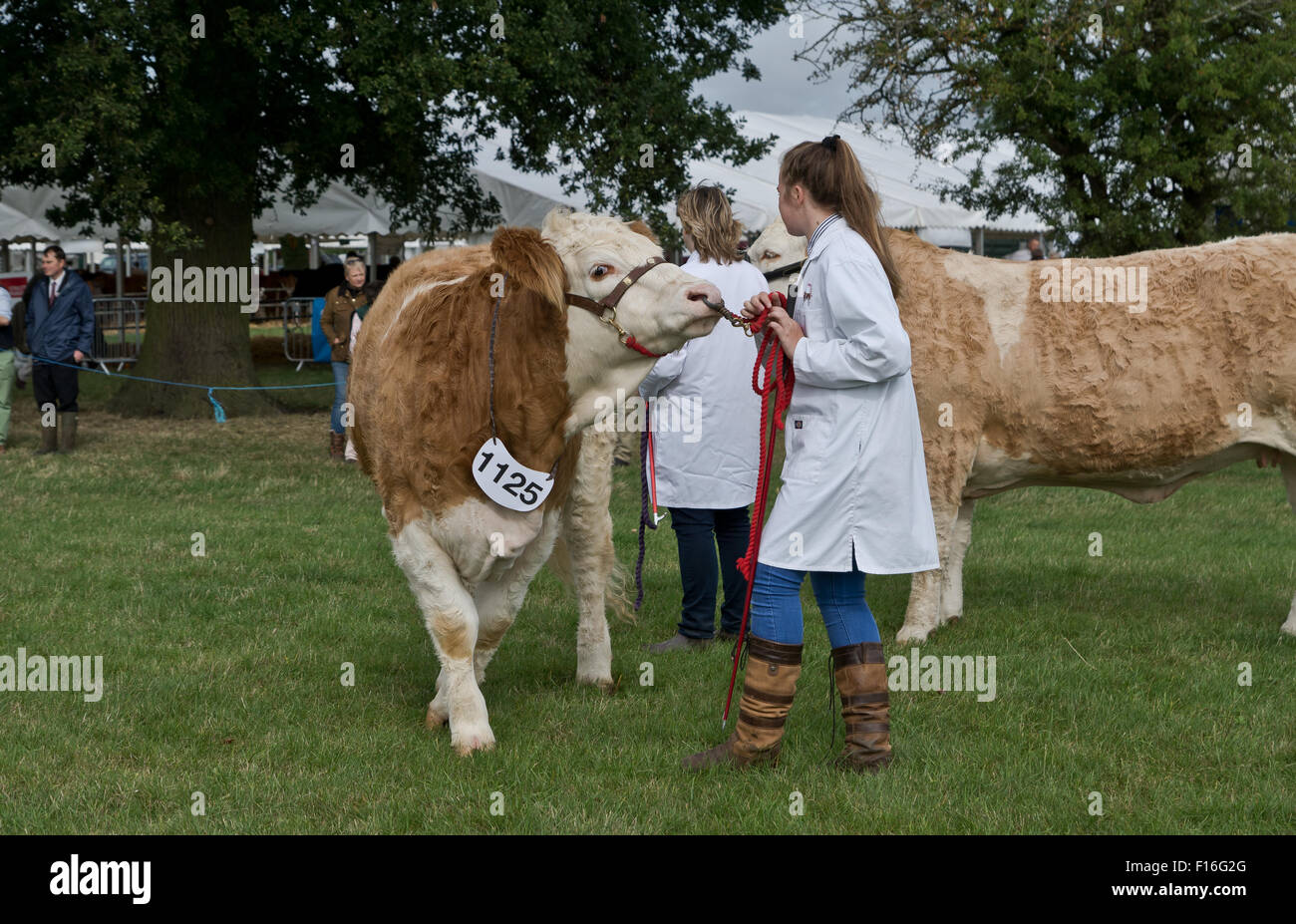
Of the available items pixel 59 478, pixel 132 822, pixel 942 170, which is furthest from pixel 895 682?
pixel 942 170

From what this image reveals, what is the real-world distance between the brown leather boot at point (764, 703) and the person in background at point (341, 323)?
8906 millimetres

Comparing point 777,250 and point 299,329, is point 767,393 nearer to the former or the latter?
point 777,250

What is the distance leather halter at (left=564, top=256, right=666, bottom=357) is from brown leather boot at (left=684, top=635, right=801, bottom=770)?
1085 mm

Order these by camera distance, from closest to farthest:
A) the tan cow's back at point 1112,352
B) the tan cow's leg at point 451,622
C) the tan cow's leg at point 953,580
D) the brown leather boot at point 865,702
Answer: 1. the brown leather boot at point 865,702
2. the tan cow's leg at point 451,622
3. the tan cow's back at point 1112,352
4. the tan cow's leg at point 953,580

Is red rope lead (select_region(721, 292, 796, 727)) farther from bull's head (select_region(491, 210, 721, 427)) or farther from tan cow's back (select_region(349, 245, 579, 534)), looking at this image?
tan cow's back (select_region(349, 245, 579, 534))

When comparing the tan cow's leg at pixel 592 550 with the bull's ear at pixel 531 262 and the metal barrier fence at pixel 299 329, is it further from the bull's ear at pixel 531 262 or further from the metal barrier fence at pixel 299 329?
the metal barrier fence at pixel 299 329

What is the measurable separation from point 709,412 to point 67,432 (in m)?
9.46

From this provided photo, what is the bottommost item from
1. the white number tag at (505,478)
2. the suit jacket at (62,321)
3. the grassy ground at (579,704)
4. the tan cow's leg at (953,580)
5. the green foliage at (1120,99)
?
the grassy ground at (579,704)

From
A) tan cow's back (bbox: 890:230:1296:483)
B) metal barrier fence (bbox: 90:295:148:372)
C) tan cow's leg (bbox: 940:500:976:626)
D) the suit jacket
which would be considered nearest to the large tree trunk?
the suit jacket

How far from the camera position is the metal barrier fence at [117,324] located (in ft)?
72.7

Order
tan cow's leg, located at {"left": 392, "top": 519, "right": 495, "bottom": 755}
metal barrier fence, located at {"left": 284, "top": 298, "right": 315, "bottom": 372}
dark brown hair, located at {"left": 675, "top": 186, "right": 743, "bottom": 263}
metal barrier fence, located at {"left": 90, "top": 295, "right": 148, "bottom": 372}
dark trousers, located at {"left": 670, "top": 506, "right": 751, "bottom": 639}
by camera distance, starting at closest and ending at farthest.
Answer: tan cow's leg, located at {"left": 392, "top": 519, "right": 495, "bottom": 755}
dark brown hair, located at {"left": 675, "top": 186, "right": 743, "bottom": 263}
dark trousers, located at {"left": 670, "top": 506, "right": 751, "bottom": 639}
metal barrier fence, located at {"left": 90, "top": 295, "right": 148, "bottom": 372}
metal barrier fence, located at {"left": 284, "top": 298, "right": 315, "bottom": 372}

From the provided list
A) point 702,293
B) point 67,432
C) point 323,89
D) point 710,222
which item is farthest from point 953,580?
point 323,89

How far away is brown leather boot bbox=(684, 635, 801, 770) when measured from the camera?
4.36 meters

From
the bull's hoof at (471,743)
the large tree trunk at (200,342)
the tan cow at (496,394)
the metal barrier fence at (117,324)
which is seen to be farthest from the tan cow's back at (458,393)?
the metal barrier fence at (117,324)
